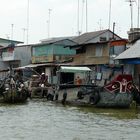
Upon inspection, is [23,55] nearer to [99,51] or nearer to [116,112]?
[99,51]

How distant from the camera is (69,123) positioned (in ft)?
61.6

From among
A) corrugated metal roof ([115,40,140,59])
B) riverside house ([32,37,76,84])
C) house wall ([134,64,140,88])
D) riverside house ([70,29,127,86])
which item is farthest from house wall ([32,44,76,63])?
corrugated metal roof ([115,40,140,59])

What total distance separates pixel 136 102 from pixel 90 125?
315 inches

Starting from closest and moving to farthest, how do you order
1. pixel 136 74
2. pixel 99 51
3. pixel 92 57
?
pixel 136 74
pixel 99 51
pixel 92 57

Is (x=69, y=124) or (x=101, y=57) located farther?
(x=101, y=57)

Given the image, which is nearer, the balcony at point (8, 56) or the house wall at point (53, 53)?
→ the house wall at point (53, 53)

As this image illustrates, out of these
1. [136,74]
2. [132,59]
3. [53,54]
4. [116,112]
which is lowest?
[116,112]

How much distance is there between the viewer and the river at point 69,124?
15477 mm

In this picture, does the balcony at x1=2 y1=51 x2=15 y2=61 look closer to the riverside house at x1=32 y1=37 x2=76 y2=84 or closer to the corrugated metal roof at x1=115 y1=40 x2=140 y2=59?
the riverside house at x1=32 y1=37 x2=76 y2=84

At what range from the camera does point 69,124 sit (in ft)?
60.5

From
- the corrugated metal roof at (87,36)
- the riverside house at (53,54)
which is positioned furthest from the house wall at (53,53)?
the corrugated metal roof at (87,36)

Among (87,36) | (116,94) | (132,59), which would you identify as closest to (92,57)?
(87,36)

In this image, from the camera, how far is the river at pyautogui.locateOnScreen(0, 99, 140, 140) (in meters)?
15.5

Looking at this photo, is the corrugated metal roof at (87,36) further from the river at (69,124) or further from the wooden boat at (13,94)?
the river at (69,124)
